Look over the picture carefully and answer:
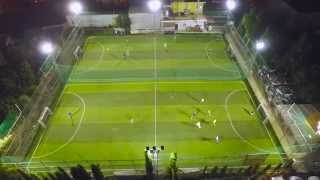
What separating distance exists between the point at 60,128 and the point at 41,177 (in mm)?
6466

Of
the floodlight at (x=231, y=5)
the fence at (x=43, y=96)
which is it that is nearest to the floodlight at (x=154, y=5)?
the floodlight at (x=231, y=5)

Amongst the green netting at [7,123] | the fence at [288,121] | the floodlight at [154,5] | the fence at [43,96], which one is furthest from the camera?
the floodlight at [154,5]

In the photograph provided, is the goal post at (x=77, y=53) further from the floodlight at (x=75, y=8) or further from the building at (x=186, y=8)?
the building at (x=186, y=8)

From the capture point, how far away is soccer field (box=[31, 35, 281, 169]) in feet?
96.9

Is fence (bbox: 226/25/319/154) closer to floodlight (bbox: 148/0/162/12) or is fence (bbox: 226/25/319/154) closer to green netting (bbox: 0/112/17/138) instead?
floodlight (bbox: 148/0/162/12)

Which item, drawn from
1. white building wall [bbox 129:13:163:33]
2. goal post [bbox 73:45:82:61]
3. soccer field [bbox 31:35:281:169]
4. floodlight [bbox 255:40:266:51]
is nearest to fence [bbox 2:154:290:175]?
soccer field [bbox 31:35:281:169]

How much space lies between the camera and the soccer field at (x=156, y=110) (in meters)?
29.5

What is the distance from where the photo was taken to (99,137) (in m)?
31.2

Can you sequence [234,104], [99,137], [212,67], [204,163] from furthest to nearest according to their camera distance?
[212,67] → [234,104] → [99,137] → [204,163]

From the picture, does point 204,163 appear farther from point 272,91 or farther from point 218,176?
point 272,91

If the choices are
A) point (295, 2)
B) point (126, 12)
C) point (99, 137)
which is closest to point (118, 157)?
point (99, 137)

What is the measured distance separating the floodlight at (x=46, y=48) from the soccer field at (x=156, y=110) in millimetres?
2960

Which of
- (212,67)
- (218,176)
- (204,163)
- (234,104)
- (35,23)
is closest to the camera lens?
(218,176)

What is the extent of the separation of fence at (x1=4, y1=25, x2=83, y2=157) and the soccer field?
0.76 meters
